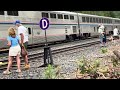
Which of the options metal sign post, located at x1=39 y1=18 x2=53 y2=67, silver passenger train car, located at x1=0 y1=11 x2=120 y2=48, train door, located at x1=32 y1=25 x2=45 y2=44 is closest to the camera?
metal sign post, located at x1=39 y1=18 x2=53 y2=67

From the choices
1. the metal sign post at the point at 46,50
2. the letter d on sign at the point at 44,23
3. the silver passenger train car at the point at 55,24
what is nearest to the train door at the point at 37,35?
the silver passenger train car at the point at 55,24

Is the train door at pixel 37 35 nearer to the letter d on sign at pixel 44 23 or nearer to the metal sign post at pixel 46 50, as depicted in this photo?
the metal sign post at pixel 46 50

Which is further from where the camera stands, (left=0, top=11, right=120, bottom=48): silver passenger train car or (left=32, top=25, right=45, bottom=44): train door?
(left=32, top=25, right=45, bottom=44): train door

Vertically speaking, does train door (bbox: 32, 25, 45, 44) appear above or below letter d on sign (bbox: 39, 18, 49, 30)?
below

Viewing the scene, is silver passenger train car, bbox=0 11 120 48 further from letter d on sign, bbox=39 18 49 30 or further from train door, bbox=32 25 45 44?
letter d on sign, bbox=39 18 49 30

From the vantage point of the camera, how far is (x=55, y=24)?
2739 cm

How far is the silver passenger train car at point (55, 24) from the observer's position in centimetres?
1939

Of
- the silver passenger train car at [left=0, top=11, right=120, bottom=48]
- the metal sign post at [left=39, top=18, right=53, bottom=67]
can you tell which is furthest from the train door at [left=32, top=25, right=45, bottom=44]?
the metal sign post at [left=39, top=18, right=53, bottom=67]

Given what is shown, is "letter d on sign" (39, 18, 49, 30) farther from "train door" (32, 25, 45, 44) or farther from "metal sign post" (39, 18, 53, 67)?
"train door" (32, 25, 45, 44)

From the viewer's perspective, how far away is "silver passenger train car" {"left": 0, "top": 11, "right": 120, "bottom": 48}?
763 inches

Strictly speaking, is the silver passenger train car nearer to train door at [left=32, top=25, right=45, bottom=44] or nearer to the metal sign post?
train door at [left=32, top=25, right=45, bottom=44]

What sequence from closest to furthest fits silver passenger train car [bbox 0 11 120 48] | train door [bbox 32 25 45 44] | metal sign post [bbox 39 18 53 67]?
metal sign post [bbox 39 18 53 67]
silver passenger train car [bbox 0 11 120 48]
train door [bbox 32 25 45 44]
